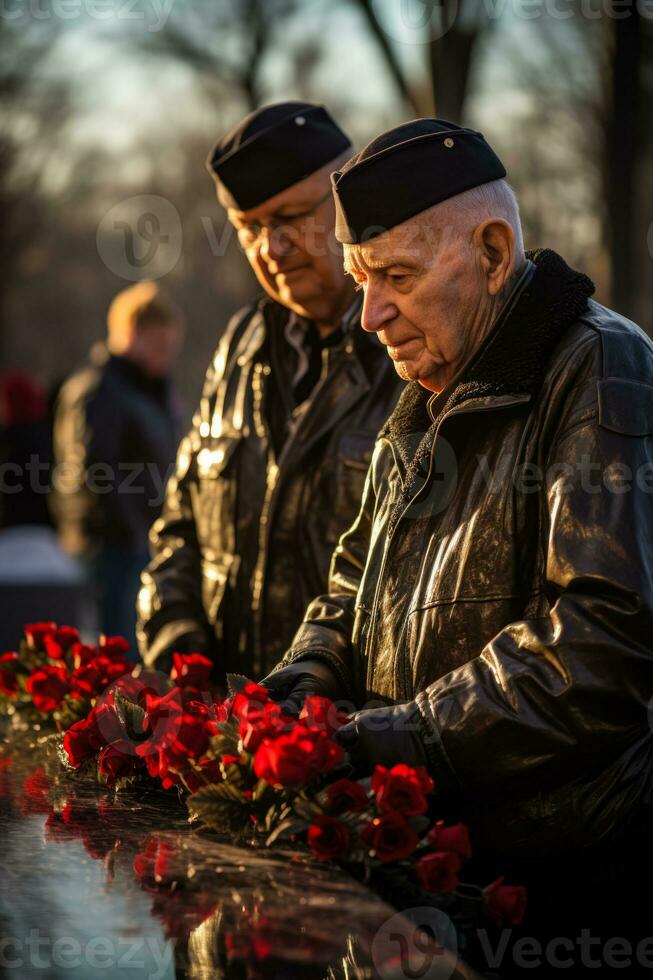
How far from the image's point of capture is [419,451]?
2848 millimetres

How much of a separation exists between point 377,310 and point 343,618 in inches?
26.5

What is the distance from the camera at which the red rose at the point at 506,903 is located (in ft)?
7.34

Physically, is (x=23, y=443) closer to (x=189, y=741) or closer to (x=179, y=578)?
(x=179, y=578)

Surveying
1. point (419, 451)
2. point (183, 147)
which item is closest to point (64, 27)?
point (183, 147)

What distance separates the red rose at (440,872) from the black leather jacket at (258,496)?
6.07 ft

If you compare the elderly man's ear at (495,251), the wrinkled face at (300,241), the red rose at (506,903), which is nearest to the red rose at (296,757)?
the red rose at (506,903)

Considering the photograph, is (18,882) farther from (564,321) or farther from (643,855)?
(564,321)

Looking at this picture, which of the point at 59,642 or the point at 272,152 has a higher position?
the point at 272,152

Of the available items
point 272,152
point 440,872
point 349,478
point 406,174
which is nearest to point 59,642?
point 349,478

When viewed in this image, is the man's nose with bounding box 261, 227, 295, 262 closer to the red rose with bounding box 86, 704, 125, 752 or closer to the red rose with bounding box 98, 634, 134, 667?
the red rose with bounding box 98, 634, 134, 667

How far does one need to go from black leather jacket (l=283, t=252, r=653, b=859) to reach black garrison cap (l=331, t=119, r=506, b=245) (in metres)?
0.22

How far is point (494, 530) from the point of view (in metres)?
2.63

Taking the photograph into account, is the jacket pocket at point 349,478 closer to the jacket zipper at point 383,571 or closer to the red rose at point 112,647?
the red rose at point 112,647

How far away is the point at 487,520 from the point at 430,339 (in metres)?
0.36
